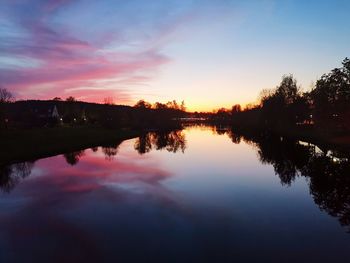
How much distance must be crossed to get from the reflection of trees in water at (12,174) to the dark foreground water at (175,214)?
108 mm

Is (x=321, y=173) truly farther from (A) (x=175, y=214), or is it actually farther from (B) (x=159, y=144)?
(B) (x=159, y=144)

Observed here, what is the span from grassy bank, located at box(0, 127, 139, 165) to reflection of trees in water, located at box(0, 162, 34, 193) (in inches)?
110

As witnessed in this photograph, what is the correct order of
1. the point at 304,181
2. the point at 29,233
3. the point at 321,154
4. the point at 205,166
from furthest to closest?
the point at 321,154, the point at 205,166, the point at 304,181, the point at 29,233

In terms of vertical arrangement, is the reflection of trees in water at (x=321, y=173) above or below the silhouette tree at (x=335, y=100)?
below

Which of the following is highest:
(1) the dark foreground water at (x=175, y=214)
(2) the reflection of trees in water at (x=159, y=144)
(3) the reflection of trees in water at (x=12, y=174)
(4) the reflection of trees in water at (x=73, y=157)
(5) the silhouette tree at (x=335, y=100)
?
(5) the silhouette tree at (x=335, y=100)

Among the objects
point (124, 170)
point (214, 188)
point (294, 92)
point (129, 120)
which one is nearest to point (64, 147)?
point (124, 170)

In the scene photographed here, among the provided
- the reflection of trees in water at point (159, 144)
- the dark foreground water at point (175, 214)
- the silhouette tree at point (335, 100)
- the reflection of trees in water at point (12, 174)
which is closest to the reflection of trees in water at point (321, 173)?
the dark foreground water at point (175, 214)

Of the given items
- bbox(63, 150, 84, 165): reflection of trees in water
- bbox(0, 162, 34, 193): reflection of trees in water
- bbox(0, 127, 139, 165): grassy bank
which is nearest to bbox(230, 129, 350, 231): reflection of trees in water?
bbox(0, 162, 34, 193): reflection of trees in water

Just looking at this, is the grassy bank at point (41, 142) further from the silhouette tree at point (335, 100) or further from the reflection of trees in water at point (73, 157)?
the silhouette tree at point (335, 100)

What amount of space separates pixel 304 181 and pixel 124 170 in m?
20.9

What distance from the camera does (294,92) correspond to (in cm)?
11562

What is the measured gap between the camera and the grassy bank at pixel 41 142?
162 feet

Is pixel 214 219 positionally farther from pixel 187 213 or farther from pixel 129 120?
pixel 129 120

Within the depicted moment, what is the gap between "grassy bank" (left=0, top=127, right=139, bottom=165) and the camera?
4939cm
